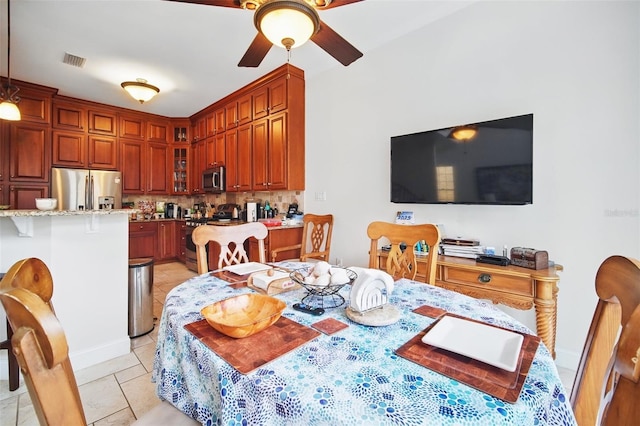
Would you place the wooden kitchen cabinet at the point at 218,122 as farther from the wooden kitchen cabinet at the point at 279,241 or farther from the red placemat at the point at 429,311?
the red placemat at the point at 429,311

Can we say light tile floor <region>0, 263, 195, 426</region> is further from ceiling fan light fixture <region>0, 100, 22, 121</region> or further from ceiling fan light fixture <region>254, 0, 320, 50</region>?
ceiling fan light fixture <region>0, 100, 22, 121</region>

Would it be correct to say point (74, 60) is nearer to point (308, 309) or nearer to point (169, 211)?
point (169, 211)

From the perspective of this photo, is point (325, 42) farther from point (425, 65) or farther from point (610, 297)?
point (610, 297)

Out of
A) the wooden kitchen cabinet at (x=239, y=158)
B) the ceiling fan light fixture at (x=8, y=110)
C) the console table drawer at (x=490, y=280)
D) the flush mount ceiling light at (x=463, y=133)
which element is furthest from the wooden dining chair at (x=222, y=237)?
the ceiling fan light fixture at (x=8, y=110)

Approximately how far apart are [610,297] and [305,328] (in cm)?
77

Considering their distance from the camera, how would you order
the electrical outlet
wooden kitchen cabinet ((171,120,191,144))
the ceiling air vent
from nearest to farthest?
the ceiling air vent < the electrical outlet < wooden kitchen cabinet ((171,120,191,144))

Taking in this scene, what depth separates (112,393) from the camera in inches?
Result: 69.6

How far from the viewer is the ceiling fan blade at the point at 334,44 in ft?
5.63

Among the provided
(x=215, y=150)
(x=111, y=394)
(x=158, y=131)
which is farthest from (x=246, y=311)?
(x=158, y=131)

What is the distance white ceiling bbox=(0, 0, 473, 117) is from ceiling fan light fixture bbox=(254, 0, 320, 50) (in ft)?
3.80

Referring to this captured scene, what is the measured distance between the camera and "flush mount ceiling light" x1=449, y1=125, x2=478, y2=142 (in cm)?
218

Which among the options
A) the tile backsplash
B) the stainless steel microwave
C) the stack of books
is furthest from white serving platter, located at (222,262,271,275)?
the stainless steel microwave

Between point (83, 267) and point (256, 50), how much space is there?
195 centimetres

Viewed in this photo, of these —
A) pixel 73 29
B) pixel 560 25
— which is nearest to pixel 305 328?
pixel 560 25
